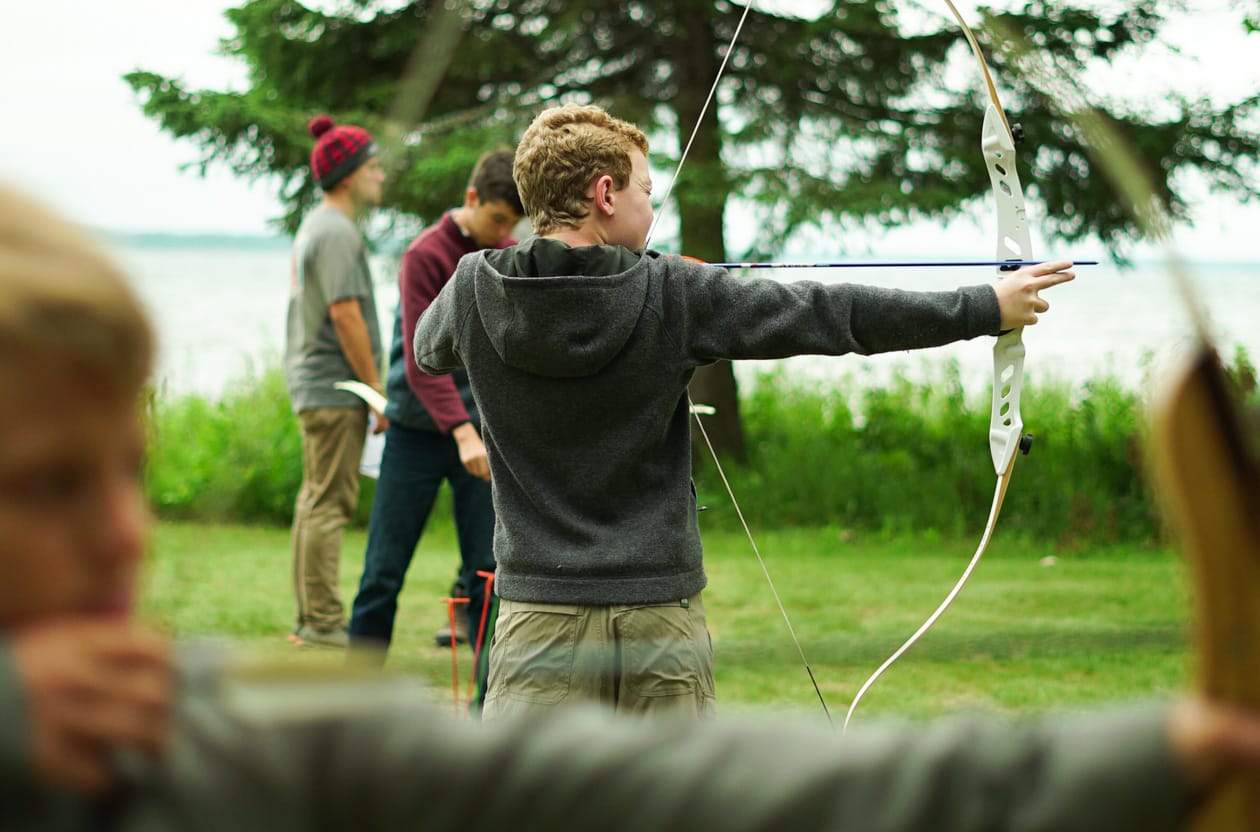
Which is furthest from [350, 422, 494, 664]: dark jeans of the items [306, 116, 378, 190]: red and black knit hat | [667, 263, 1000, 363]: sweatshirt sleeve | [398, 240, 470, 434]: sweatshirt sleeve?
[667, 263, 1000, 363]: sweatshirt sleeve

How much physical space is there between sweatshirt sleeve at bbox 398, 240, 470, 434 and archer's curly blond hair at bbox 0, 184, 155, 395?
8.82 ft

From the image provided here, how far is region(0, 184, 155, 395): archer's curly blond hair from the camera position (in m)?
0.56

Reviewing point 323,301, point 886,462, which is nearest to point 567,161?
point 323,301

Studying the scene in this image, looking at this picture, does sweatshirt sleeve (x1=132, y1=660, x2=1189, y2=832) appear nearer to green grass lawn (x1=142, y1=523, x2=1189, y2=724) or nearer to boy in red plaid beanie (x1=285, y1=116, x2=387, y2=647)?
green grass lawn (x1=142, y1=523, x2=1189, y2=724)

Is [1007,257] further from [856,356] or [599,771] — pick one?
[856,356]

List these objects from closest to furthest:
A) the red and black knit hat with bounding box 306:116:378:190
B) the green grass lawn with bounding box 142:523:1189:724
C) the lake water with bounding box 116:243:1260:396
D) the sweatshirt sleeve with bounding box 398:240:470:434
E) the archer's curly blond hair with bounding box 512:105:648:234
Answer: the lake water with bounding box 116:243:1260:396 → the archer's curly blond hair with bounding box 512:105:648:234 → the sweatshirt sleeve with bounding box 398:240:470:434 → the green grass lawn with bounding box 142:523:1189:724 → the red and black knit hat with bounding box 306:116:378:190

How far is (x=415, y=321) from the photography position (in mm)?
3303

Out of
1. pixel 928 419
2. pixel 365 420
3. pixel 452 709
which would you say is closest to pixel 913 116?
pixel 928 419

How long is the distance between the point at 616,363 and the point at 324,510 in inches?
99.9

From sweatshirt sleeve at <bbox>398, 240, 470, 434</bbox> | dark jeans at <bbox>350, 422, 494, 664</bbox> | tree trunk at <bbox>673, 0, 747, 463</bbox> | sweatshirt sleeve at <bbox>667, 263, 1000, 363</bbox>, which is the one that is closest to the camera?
sweatshirt sleeve at <bbox>667, 263, 1000, 363</bbox>

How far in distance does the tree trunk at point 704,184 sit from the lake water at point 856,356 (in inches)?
29.1

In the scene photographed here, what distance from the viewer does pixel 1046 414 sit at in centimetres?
697

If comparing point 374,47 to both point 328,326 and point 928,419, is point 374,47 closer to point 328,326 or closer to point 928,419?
point 328,326

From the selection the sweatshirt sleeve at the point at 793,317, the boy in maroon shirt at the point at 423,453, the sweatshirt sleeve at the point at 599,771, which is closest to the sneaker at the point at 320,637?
the boy in maroon shirt at the point at 423,453
